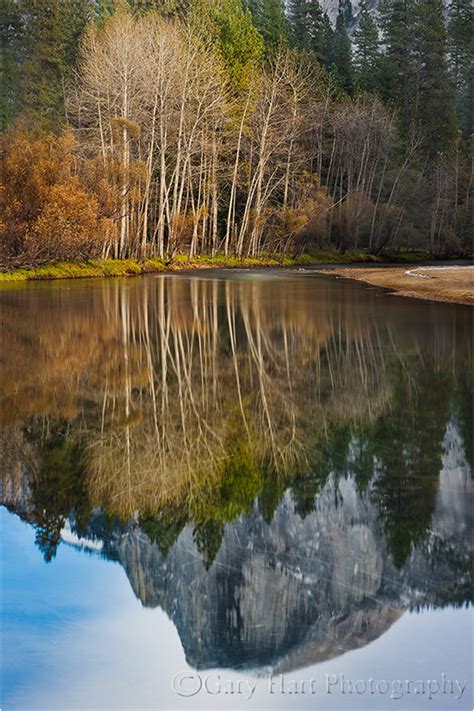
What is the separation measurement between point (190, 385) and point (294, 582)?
5.57 meters

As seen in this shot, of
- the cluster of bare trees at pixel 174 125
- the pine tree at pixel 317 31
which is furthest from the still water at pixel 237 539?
the pine tree at pixel 317 31

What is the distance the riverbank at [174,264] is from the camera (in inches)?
1421

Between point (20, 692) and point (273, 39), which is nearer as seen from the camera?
point (20, 692)

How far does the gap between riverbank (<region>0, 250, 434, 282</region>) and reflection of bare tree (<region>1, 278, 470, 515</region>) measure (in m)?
17.3

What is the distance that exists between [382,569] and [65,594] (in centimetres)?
154

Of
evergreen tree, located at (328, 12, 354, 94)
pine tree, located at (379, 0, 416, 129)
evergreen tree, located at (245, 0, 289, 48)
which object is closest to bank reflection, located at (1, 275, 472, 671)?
evergreen tree, located at (245, 0, 289, 48)

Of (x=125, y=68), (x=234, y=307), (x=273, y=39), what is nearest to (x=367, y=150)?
(x=273, y=39)

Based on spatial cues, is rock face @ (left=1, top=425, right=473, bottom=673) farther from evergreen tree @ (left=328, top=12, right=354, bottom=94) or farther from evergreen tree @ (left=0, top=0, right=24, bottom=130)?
evergreen tree @ (left=328, top=12, right=354, bottom=94)

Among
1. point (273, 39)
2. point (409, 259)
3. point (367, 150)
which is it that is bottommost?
point (409, 259)

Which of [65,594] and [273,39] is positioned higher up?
[273,39]

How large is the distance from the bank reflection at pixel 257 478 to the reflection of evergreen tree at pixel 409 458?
0.02m

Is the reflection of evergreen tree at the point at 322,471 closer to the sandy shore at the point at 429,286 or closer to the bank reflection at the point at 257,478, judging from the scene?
the bank reflection at the point at 257,478

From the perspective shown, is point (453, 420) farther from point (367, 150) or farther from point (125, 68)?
point (367, 150)

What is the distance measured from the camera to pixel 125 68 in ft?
143
